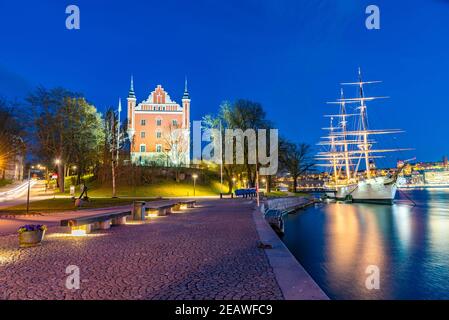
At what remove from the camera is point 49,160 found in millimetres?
55188

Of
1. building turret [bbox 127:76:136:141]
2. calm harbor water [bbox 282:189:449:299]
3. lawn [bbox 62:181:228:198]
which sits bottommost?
calm harbor water [bbox 282:189:449:299]

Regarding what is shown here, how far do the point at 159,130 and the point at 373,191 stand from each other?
49517 mm

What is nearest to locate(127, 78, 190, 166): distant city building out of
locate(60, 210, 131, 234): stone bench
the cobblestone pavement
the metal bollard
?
the metal bollard

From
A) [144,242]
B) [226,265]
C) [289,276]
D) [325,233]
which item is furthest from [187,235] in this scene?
[325,233]

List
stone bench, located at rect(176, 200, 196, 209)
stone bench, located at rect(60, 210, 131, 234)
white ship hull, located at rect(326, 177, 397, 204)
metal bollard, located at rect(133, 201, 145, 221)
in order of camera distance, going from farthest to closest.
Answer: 1. white ship hull, located at rect(326, 177, 397, 204)
2. stone bench, located at rect(176, 200, 196, 209)
3. metal bollard, located at rect(133, 201, 145, 221)
4. stone bench, located at rect(60, 210, 131, 234)

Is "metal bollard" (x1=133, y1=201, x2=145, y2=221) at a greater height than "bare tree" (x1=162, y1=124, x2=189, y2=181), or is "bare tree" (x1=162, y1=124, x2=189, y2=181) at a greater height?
"bare tree" (x1=162, y1=124, x2=189, y2=181)

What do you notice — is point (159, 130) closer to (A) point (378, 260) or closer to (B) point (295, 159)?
(B) point (295, 159)

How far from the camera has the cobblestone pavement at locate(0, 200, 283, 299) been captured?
600 cm

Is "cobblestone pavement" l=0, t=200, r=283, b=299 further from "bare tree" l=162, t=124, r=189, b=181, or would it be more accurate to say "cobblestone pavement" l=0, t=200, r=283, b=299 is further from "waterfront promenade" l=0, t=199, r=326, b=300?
"bare tree" l=162, t=124, r=189, b=181

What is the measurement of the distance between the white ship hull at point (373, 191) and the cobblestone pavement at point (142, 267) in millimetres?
62237

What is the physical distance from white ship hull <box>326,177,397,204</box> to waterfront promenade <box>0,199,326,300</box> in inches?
2437

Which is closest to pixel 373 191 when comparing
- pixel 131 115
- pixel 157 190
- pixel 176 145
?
pixel 176 145
